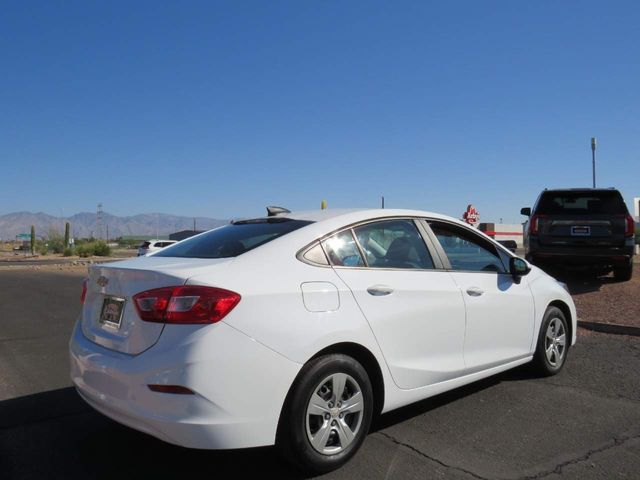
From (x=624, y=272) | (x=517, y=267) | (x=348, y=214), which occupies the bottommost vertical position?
(x=624, y=272)

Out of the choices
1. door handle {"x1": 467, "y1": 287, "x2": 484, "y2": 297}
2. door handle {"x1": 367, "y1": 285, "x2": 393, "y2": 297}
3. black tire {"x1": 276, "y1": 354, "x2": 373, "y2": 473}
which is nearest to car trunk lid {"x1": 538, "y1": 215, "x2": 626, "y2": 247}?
door handle {"x1": 467, "y1": 287, "x2": 484, "y2": 297}

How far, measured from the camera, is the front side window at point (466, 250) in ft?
15.2

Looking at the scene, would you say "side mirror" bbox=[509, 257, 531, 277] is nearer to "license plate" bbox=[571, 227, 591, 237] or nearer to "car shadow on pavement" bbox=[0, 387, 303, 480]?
"car shadow on pavement" bbox=[0, 387, 303, 480]

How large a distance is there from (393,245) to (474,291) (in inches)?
32.7

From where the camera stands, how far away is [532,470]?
3.51 metres

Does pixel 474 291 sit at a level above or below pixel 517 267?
below

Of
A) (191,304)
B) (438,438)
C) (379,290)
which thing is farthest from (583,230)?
(191,304)

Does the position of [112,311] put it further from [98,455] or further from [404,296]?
[404,296]

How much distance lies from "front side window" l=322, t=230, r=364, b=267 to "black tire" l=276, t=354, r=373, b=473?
646 millimetres

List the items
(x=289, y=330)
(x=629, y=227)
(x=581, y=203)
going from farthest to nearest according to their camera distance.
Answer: (x=581, y=203) < (x=629, y=227) < (x=289, y=330)

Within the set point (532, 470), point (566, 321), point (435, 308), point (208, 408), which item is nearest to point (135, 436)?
point (208, 408)

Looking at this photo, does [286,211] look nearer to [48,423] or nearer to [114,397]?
[114,397]

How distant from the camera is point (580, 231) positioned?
34.6 ft

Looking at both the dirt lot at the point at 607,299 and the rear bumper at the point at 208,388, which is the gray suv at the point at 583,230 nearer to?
the dirt lot at the point at 607,299
